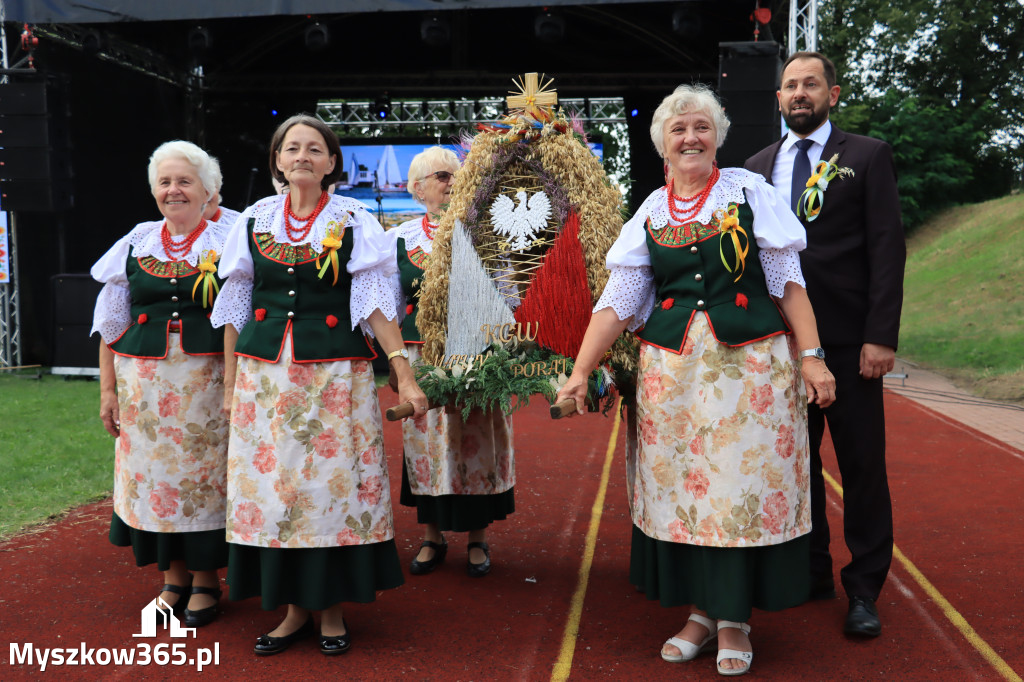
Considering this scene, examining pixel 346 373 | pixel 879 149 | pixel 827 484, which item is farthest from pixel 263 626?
pixel 827 484

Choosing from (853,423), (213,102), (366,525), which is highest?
(213,102)

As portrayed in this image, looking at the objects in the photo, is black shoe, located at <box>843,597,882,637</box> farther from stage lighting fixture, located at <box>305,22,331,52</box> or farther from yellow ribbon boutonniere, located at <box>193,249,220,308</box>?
stage lighting fixture, located at <box>305,22,331,52</box>

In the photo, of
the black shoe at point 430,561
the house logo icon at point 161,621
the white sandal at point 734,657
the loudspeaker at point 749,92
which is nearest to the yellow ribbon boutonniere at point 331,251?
the house logo icon at point 161,621

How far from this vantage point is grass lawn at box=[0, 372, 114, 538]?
193 inches

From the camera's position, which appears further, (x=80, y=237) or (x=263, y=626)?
(x=80, y=237)

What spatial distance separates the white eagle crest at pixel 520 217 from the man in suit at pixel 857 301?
96 centimetres

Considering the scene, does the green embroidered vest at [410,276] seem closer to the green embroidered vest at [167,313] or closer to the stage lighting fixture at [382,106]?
the green embroidered vest at [167,313]

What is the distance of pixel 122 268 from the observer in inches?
130

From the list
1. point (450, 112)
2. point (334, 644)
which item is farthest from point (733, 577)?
point (450, 112)

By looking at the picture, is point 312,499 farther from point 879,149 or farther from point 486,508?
point 879,149

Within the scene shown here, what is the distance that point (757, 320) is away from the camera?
2.70 metres

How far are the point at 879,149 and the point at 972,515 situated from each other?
8.15ft

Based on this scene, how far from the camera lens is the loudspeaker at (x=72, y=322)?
977cm

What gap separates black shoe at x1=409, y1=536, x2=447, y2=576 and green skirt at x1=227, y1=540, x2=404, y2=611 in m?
0.81
